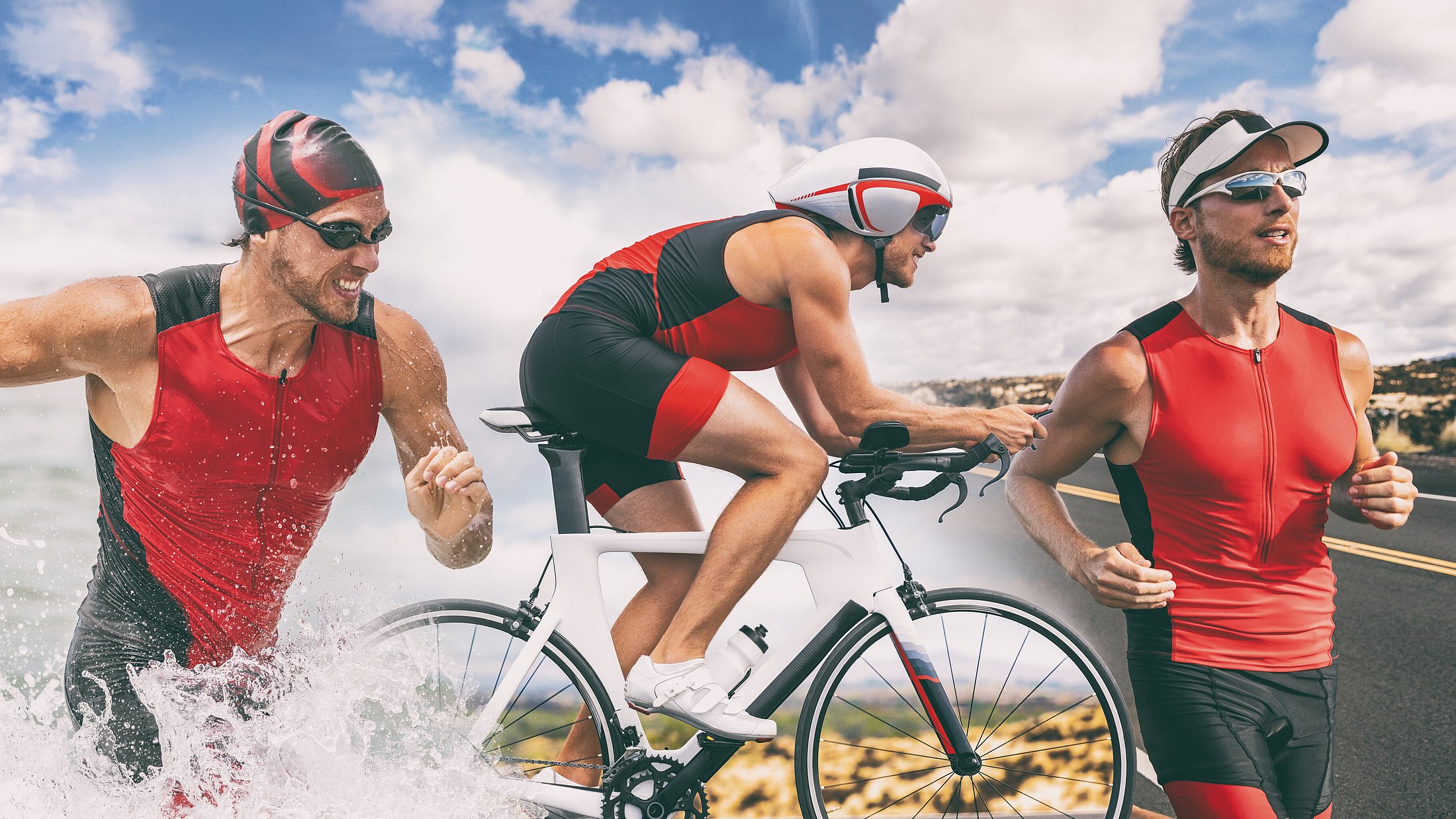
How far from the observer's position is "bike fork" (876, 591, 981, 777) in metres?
3.14

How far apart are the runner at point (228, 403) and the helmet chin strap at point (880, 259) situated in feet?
4.84

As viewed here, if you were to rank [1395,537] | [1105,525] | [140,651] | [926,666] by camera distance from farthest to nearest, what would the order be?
[1105,525]
[1395,537]
[926,666]
[140,651]

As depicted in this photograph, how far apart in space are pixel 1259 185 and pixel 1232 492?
98 centimetres

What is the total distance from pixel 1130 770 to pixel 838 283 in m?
1.97

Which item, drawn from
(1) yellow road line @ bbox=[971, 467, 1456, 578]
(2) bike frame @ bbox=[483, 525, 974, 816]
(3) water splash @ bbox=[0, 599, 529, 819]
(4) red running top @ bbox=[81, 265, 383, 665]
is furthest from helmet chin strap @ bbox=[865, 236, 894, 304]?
(1) yellow road line @ bbox=[971, 467, 1456, 578]

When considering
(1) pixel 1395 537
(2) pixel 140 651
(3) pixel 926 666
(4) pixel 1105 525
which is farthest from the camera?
(4) pixel 1105 525

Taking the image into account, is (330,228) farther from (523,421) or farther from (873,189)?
(873,189)

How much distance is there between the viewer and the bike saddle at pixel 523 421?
9.67 feet

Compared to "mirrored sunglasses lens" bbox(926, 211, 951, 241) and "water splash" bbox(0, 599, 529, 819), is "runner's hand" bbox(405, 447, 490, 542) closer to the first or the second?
→ "water splash" bbox(0, 599, 529, 819)

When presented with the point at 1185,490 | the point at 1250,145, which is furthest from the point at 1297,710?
the point at 1250,145

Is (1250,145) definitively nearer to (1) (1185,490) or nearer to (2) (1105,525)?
(1) (1185,490)

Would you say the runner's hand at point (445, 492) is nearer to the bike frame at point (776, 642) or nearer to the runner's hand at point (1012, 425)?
the bike frame at point (776, 642)

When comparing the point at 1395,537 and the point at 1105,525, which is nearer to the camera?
the point at 1395,537

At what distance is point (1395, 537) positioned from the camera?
11.4 m
